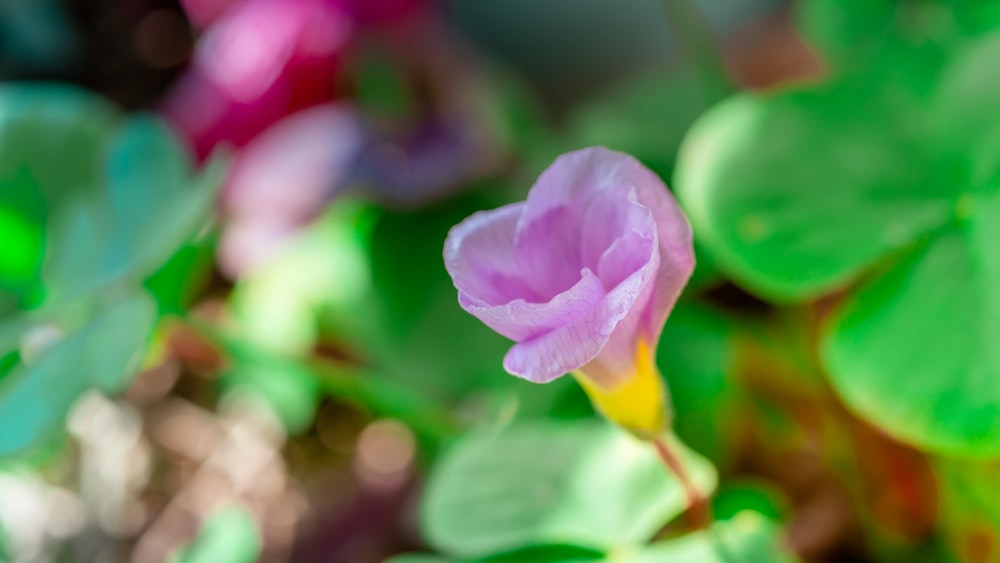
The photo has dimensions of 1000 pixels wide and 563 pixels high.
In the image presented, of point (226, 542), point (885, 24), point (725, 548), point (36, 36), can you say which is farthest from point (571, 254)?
point (36, 36)

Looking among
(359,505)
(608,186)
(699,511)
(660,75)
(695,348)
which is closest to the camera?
(608,186)

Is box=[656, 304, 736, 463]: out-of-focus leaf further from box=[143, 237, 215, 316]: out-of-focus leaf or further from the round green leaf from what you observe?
box=[143, 237, 215, 316]: out-of-focus leaf

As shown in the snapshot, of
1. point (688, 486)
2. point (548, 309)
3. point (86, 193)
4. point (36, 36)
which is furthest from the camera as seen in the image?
point (36, 36)

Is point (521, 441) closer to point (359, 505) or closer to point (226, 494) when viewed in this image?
point (359, 505)

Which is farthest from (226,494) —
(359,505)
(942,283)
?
(942,283)

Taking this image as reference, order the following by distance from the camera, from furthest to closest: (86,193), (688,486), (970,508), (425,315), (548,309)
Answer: (425,315) → (86,193) → (970,508) → (688,486) → (548,309)

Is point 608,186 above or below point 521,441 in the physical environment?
above

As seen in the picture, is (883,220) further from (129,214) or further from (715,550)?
(129,214)

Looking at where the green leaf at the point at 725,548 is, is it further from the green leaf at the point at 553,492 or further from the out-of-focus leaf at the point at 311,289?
the out-of-focus leaf at the point at 311,289
